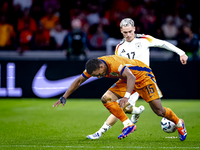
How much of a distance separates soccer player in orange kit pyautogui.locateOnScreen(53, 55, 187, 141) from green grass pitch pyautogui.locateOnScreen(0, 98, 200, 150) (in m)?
0.38

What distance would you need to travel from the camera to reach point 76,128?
6.98 meters

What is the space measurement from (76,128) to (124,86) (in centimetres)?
171

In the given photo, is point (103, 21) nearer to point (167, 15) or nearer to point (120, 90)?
point (167, 15)

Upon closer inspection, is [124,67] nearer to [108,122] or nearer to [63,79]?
[108,122]

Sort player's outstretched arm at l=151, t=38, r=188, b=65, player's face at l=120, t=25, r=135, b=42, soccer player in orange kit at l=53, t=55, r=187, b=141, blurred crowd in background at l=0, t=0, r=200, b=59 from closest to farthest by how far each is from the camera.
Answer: soccer player in orange kit at l=53, t=55, r=187, b=141, player's outstretched arm at l=151, t=38, r=188, b=65, player's face at l=120, t=25, r=135, b=42, blurred crowd in background at l=0, t=0, r=200, b=59

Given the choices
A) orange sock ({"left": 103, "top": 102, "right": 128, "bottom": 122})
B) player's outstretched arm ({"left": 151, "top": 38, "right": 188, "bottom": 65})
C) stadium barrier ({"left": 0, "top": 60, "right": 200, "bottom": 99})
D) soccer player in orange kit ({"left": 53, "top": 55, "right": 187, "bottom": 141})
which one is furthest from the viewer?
stadium barrier ({"left": 0, "top": 60, "right": 200, "bottom": 99})

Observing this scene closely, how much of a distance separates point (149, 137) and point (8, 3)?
32.7 feet

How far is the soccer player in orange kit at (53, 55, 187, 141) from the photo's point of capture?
5090mm

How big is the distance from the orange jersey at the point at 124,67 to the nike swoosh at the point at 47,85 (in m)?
5.79

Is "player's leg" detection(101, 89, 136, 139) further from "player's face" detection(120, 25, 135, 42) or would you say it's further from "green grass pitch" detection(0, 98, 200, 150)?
"player's face" detection(120, 25, 135, 42)

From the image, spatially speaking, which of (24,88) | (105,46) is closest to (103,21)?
(105,46)

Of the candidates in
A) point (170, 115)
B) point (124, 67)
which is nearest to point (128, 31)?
point (124, 67)

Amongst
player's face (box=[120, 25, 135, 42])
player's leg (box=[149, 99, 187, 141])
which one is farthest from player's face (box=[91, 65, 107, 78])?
player's face (box=[120, 25, 135, 42])

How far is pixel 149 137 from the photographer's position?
19.6 feet
